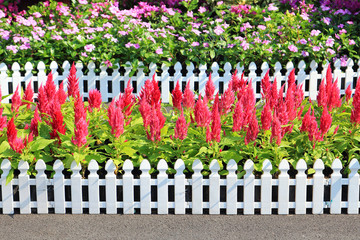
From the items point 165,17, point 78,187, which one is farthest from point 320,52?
point 78,187

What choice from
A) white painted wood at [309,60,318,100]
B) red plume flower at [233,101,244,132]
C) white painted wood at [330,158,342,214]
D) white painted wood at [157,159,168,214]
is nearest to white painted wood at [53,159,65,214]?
white painted wood at [157,159,168,214]

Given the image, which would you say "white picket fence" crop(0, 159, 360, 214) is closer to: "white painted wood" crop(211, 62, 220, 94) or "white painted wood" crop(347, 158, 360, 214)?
"white painted wood" crop(347, 158, 360, 214)

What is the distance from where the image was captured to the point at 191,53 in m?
9.68

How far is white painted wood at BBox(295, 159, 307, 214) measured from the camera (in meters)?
5.52

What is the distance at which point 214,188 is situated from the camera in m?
5.59

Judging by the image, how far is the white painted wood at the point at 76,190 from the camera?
5.52 meters

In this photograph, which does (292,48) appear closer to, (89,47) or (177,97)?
(89,47)

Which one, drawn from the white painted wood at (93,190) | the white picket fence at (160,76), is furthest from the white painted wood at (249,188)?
the white picket fence at (160,76)

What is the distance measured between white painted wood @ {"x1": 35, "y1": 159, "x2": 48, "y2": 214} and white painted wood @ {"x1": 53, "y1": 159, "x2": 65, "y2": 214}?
9cm

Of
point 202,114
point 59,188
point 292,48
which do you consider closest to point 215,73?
point 292,48

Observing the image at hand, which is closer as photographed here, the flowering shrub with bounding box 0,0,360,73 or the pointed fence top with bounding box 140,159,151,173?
the pointed fence top with bounding box 140,159,151,173

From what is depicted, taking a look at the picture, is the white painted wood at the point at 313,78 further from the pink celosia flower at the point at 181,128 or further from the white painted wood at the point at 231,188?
the pink celosia flower at the point at 181,128

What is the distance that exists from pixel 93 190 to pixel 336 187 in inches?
88.4

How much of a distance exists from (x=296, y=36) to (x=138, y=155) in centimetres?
527
